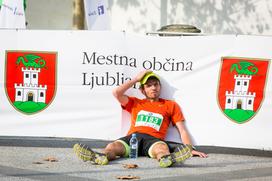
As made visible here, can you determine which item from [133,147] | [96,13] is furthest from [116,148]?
[96,13]

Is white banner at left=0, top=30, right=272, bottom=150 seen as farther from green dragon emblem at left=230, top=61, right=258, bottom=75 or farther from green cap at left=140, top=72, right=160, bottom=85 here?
green cap at left=140, top=72, right=160, bottom=85

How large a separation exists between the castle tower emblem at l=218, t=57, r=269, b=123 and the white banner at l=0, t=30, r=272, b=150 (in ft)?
0.04

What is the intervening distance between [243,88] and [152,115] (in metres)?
1.18

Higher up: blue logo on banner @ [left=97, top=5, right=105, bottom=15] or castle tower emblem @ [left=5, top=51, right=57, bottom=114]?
blue logo on banner @ [left=97, top=5, right=105, bottom=15]

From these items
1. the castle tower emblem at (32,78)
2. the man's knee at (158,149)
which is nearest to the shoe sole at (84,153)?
the man's knee at (158,149)

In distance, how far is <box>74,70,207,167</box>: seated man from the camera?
6.76 metres

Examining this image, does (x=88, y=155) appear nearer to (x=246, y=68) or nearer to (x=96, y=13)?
(x=246, y=68)

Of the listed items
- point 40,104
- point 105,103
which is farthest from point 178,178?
point 40,104

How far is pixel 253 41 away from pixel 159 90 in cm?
130

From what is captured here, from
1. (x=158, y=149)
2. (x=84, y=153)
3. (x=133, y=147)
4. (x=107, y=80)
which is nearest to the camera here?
(x=84, y=153)

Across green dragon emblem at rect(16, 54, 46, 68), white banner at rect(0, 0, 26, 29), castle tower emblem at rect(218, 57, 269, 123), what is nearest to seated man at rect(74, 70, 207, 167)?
castle tower emblem at rect(218, 57, 269, 123)

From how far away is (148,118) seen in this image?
22.9 feet

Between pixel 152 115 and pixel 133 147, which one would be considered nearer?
pixel 133 147

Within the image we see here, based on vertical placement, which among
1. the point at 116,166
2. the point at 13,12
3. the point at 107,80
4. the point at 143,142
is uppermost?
the point at 13,12
